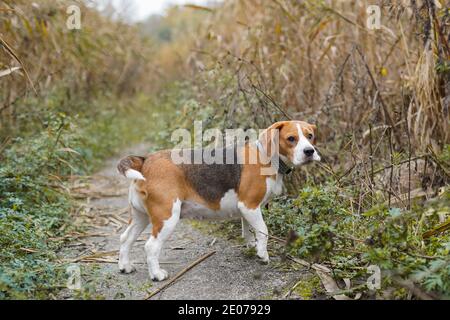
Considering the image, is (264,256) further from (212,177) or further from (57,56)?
(57,56)

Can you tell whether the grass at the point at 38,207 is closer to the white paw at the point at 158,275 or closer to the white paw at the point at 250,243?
the white paw at the point at 158,275

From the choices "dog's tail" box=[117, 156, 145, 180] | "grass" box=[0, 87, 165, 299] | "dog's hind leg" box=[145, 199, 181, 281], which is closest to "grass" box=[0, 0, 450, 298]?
"grass" box=[0, 87, 165, 299]

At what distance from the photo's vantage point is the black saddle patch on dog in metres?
4.06

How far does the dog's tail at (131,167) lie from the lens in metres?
3.74

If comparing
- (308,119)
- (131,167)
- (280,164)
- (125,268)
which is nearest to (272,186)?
(280,164)

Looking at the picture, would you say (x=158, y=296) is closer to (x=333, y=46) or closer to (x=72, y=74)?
(x=333, y=46)

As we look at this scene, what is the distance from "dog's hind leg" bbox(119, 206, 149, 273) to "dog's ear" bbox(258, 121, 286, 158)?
1084 millimetres

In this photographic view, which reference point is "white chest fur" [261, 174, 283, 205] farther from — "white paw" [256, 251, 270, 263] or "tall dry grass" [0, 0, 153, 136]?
"tall dry grass" [0, 0, 153, 136]

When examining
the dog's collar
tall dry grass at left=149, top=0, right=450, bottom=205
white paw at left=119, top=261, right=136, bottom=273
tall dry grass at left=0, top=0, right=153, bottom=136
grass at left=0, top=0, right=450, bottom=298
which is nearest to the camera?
grass at left=0, top=0, right=450, bottom=298

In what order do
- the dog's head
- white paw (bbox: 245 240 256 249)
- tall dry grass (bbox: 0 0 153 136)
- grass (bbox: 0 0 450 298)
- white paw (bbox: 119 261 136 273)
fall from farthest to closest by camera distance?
tall dry grass (bbox: 0 0 153 136)
white paw (bbox: 245 240 256 249)
white paw (bbox: 119 261 136 273)
the dog's head
grass (bbox: 0 0 450 298)

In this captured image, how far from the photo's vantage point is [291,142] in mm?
3986

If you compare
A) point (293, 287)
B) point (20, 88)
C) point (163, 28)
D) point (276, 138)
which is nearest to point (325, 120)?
point (276, 138)

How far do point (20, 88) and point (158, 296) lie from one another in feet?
14.7

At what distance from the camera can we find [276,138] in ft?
13.4
